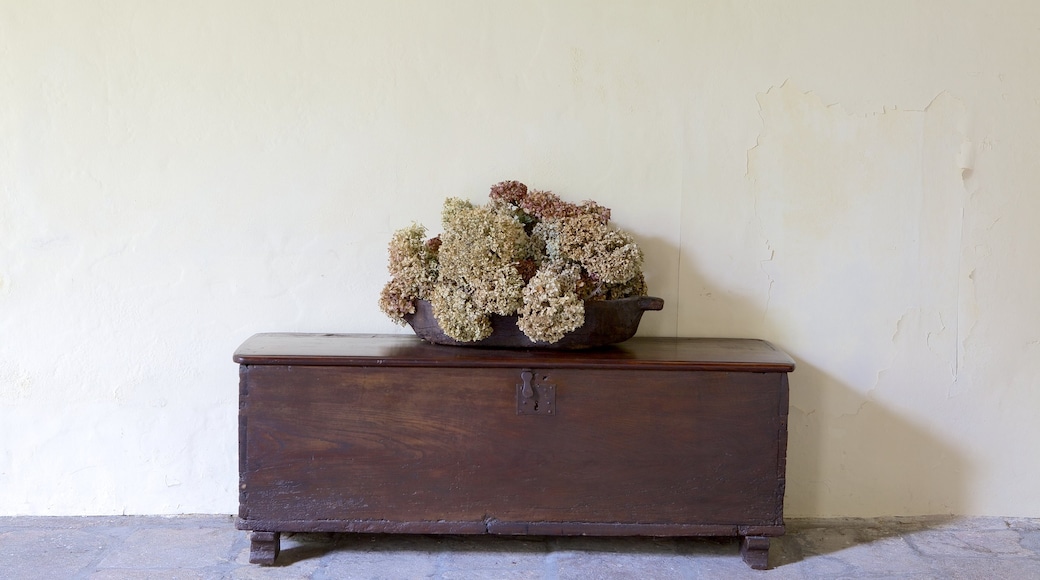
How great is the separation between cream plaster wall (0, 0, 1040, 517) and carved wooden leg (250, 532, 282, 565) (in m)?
0.45

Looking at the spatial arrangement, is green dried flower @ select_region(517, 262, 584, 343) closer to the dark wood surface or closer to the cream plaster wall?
the dark wood surface

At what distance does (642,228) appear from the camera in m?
2.95

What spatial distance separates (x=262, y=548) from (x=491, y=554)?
2.58 feet

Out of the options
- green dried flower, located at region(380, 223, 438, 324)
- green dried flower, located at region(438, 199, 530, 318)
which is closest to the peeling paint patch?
green dried flower, located at region(438, 199, 530, 318)

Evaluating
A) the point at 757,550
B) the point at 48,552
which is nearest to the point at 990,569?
the point at 757,550

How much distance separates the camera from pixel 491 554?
2713 millimetres

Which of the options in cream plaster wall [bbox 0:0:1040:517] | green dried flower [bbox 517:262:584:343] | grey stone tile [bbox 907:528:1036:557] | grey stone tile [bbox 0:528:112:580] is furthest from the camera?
cream plaster wall [bbox 0:0:1040:517]

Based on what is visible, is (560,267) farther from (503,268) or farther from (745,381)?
(745,381)

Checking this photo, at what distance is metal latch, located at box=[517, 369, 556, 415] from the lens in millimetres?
2531

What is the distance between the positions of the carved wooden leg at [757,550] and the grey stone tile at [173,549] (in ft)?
5.89

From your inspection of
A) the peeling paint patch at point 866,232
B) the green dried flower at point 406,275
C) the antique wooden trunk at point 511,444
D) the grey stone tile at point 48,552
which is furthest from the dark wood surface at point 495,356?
the grey stone tile at point 48,552

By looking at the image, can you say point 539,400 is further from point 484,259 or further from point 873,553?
point 873,553

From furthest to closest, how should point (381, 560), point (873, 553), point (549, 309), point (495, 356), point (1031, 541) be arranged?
point (1031, 541)
point (873, 553)
point (381, 560)
point (495, 356)
point (549, 309)

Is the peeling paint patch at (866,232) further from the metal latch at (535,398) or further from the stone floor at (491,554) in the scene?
the metal latch at (535,398)
